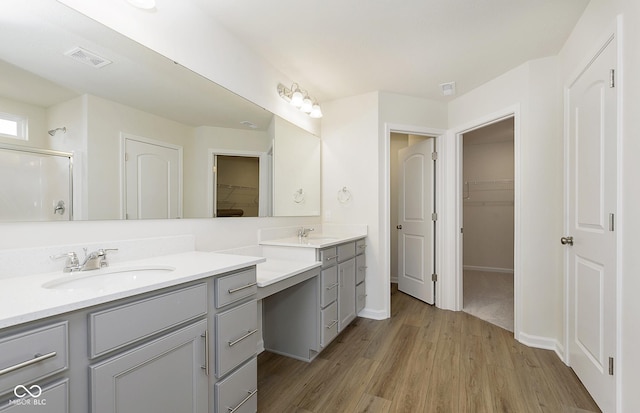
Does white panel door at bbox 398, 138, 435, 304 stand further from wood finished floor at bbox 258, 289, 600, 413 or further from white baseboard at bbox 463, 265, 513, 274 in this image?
white baseboard at bbox 463, 265, 513, 274

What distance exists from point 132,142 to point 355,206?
2082 millimetres

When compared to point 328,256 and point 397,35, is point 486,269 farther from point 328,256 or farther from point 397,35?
point 397,35

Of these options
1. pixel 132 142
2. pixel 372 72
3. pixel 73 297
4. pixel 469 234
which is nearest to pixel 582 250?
pixel 372 72

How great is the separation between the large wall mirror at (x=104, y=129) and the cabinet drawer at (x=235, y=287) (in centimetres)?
60

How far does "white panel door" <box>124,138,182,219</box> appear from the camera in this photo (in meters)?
1.43

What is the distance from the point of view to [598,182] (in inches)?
63.0

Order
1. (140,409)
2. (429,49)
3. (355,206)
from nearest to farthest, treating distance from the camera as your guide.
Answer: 1. (140,409)
2. (429,49)
3. (355,206)

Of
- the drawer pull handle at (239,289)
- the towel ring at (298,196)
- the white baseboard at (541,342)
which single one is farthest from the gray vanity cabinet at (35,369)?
the white baseboard at (541,342)

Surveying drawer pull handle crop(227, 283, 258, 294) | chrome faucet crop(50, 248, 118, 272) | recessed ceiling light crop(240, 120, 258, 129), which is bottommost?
drawer pull handle crop(227, 283, 258, 294)

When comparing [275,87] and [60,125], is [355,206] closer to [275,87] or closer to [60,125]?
[275,87]

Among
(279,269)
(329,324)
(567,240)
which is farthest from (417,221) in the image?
(279,269)

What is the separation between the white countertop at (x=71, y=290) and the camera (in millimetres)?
728

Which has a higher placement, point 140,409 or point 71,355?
point 71,355

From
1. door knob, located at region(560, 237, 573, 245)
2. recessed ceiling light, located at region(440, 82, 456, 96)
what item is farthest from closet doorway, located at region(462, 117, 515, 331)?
door knob, located at region(560, 237, 573, 245)
